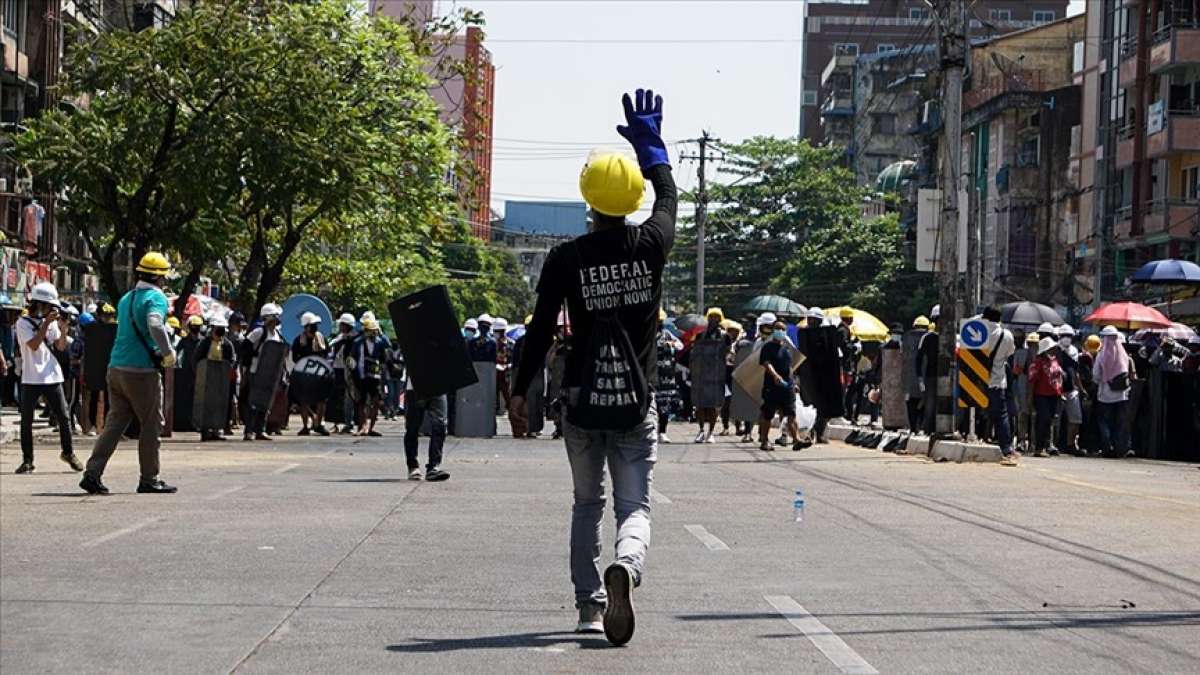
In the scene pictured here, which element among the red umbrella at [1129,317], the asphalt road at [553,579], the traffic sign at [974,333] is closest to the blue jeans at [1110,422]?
the traffic sign at [974,333]

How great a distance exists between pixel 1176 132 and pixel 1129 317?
946 inches

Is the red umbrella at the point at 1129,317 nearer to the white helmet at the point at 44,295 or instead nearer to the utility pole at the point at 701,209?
the white helmet at the point at 44,295

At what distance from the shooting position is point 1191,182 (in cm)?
5850

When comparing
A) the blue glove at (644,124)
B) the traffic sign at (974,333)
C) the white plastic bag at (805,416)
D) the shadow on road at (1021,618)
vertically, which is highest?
the blue glove at (644,124)

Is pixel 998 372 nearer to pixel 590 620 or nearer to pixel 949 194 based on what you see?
pixel 949 194

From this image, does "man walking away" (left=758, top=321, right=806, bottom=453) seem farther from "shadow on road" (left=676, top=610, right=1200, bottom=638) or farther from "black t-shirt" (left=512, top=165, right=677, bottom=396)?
"black t-shirt" (left=512, top=165, right=677, bottom=396)

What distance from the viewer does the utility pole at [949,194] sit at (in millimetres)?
26344

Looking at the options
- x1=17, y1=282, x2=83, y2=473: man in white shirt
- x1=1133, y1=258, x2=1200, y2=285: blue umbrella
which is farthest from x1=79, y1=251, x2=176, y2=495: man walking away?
x1=1133, y1=258, x2=1200, y2=285: blue umbrella

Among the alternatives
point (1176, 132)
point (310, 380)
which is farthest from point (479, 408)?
point (1176, 132)

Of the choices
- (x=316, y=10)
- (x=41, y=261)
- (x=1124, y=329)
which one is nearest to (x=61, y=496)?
(x=316, y=10)

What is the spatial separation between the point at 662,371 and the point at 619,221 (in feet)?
72.0

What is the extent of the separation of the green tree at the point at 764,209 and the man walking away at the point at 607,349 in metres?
87.4

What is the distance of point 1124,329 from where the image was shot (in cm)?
4062

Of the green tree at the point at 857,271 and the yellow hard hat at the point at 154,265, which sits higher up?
the green tree at the point at 857,271
